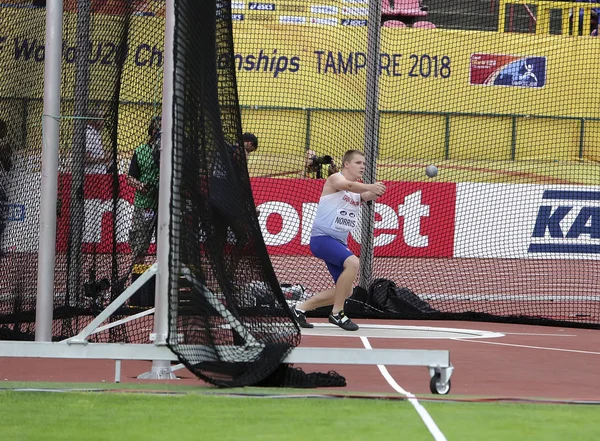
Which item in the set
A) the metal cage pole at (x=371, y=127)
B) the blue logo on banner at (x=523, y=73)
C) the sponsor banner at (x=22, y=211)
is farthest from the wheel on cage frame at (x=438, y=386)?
the blue logo on banner at (x=523, y=73)

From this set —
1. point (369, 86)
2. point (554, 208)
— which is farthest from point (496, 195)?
point (369, 86)

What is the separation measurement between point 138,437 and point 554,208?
13850 mm

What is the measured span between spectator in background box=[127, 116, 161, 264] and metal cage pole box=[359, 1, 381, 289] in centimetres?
504

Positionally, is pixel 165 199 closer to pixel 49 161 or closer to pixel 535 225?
pixel 49 161

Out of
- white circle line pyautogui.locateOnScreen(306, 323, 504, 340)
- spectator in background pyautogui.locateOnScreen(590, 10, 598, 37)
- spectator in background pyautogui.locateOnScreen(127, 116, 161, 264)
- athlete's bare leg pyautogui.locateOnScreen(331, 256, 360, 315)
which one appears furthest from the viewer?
spectator in background pyautogui.locateOnScreen(590, 10, 598, 37)

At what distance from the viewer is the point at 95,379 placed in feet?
25.7

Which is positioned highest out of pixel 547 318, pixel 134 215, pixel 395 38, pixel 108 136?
pixel 395 38

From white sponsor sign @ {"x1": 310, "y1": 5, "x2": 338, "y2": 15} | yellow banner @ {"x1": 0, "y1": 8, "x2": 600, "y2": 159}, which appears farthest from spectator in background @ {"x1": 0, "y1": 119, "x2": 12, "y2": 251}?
white sponsor sign @ {"x1": 310, "y1": 5, "x2": 338, "y2": 15}

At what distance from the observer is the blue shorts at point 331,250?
10.9m

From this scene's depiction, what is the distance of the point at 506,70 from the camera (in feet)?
73.6

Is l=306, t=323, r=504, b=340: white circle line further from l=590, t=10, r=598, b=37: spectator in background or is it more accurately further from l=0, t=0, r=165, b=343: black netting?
l=590, t=10, r=598, b=37: spectator in background

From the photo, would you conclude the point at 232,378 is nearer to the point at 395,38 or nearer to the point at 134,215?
the point at 134,215

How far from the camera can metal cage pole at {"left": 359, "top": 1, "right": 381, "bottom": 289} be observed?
13586 millimetres

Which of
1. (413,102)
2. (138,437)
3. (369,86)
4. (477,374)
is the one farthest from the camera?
(413,102)
